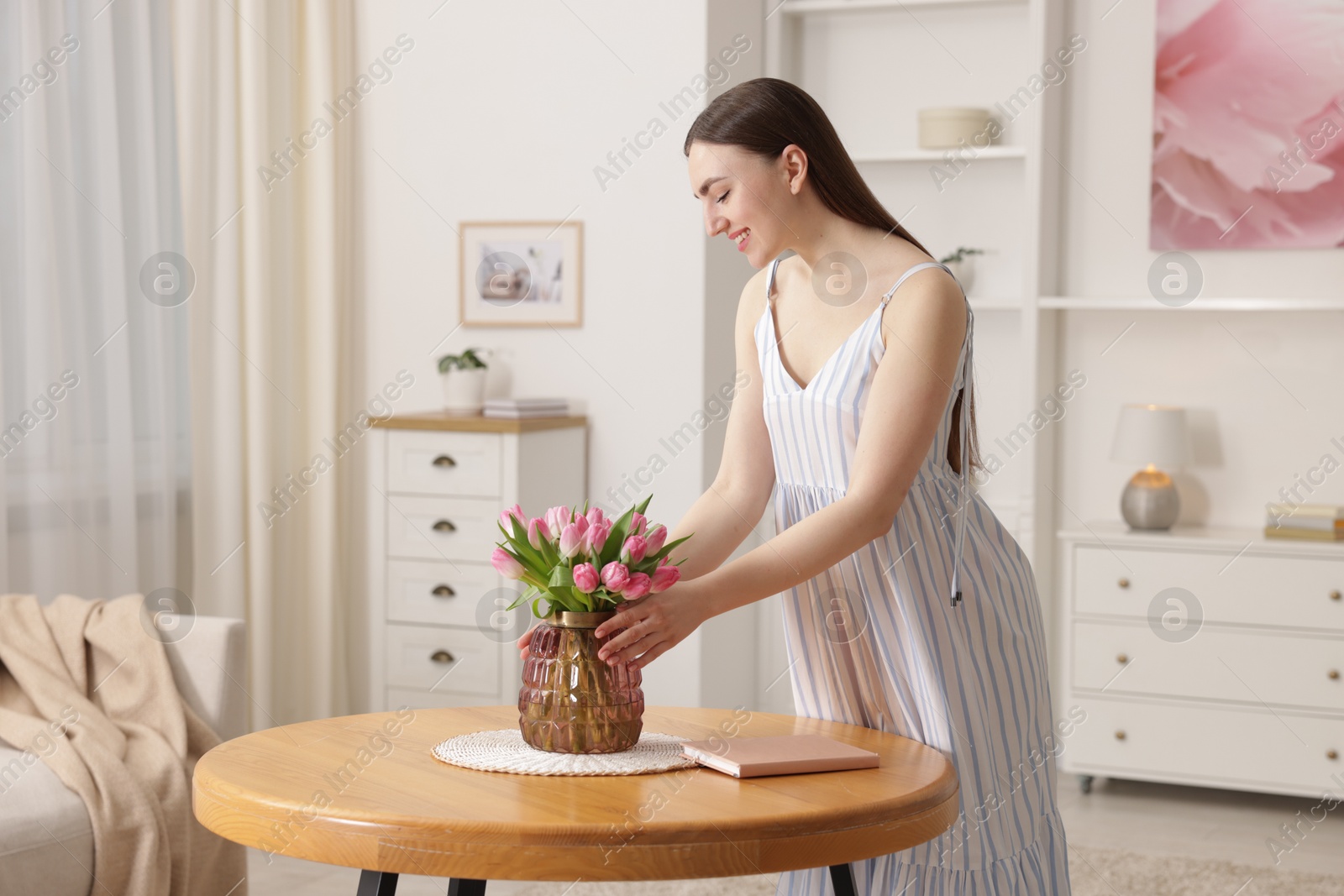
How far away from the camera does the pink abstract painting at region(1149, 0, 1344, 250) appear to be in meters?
A: 4.02

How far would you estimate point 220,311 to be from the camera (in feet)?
12.8

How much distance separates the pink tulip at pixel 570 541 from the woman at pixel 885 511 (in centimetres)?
23

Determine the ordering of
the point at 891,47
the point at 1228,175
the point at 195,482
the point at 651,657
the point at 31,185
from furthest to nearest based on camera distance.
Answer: the point at 891,47
the point at 1228,175
the point at 195,482
the point at 31,185
the point at 651,657

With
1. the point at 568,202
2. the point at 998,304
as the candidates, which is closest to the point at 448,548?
the point at 568,202

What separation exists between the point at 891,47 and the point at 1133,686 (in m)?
2.17

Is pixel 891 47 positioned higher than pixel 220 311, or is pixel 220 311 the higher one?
pixel 891 47

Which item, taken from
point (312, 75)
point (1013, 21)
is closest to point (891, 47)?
point (1013, 21)

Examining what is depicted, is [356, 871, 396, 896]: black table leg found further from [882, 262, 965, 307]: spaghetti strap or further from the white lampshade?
the white lampshade

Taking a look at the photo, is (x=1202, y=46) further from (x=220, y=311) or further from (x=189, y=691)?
(x=189, y=691)

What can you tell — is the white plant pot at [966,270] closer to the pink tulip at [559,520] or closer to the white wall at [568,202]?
the white wall at [568,202]

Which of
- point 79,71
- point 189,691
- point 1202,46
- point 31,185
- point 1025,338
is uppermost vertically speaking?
point 1202,46

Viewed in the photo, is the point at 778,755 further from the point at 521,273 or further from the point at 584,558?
the point at 521,273

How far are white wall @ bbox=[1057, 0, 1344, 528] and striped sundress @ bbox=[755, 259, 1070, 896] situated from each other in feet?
9.46

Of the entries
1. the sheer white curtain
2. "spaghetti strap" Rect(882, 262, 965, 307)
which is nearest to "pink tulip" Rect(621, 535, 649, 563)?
"spaghetti strap" Rect(882, 262, 965, 307)
